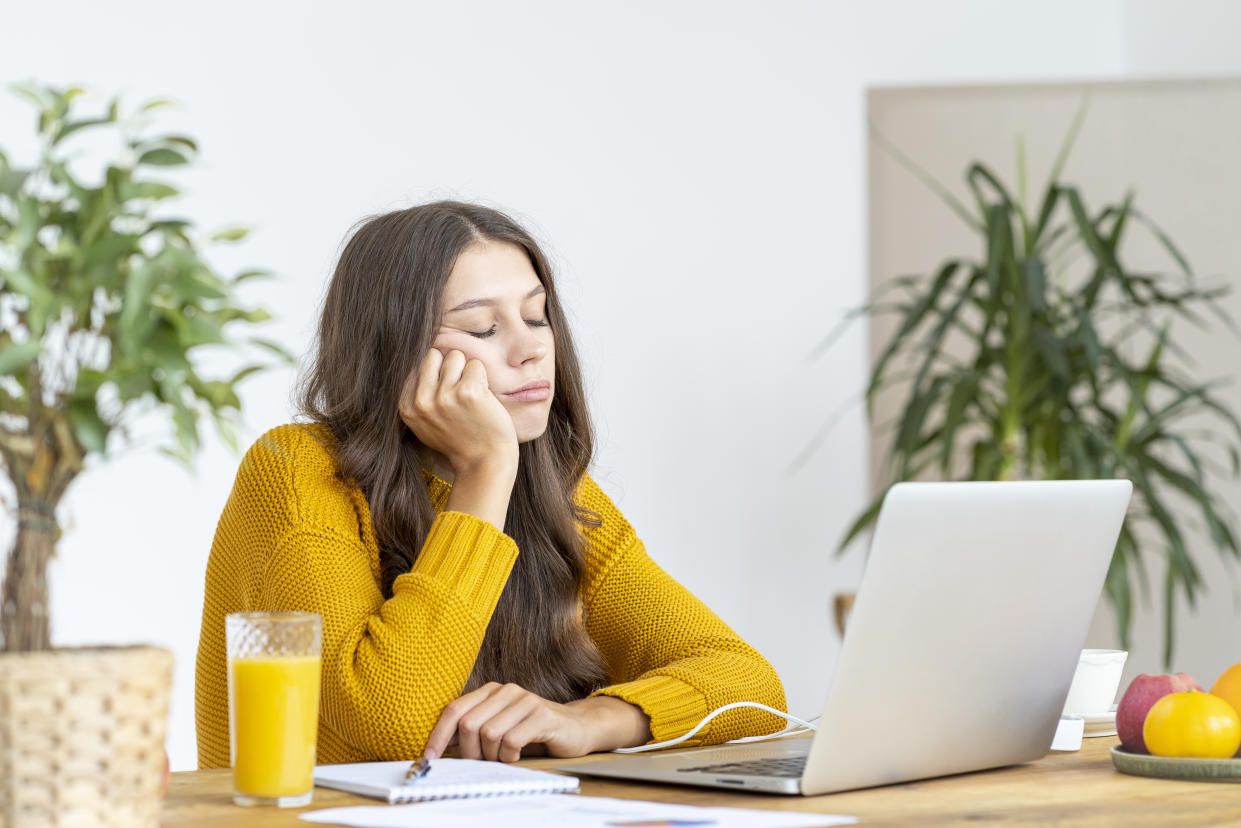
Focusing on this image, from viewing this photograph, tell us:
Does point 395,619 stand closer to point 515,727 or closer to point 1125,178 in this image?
point 515,727

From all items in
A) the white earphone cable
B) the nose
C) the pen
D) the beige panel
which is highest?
the beige panel

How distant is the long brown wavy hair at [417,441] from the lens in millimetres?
1645

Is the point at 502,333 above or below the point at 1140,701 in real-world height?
above

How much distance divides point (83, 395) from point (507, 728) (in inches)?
25.0

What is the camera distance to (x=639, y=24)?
11.8ft

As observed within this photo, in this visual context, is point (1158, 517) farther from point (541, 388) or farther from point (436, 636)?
point (436, 636)

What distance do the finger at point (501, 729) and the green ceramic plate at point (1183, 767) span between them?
53 cm

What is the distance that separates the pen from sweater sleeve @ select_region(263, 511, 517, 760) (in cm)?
24

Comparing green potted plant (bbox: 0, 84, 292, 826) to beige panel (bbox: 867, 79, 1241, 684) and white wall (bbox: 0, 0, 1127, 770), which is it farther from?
beige panel (bbox: 867, 79, 1241, 684)

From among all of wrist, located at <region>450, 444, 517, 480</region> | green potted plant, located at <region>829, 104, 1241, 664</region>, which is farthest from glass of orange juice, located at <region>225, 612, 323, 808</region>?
green potted plant, located at <region>829, 104, 1241, 664</region>

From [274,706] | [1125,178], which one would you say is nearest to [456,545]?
[274,706]

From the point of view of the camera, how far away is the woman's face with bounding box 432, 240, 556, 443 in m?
1.66

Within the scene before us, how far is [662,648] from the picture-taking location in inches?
66.5

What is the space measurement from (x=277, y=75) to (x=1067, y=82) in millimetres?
2160
